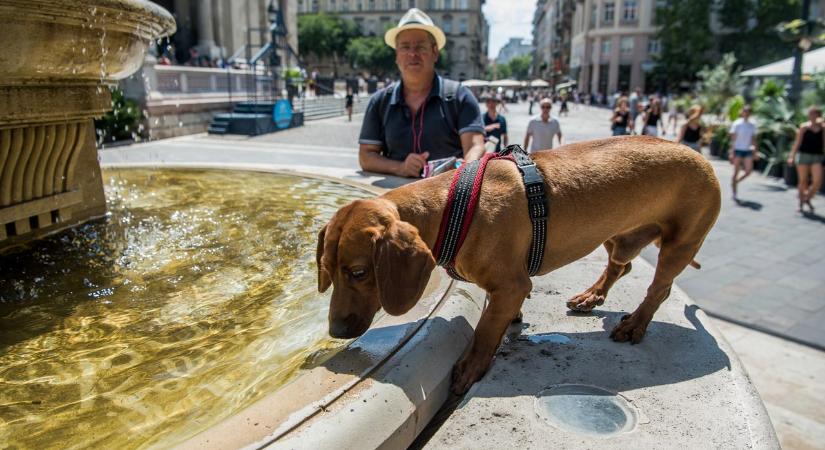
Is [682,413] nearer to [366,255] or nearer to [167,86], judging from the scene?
[366,255]

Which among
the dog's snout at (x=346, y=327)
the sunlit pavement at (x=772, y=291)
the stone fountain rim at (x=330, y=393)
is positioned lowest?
the sunlit pavement at (x=772, y=291)

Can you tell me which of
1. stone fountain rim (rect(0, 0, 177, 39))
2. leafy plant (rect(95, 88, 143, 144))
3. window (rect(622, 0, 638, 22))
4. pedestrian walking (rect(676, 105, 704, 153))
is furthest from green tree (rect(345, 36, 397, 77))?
stone fountain rim (rect(0, 0, 177, 39))

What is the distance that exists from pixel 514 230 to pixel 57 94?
3283 millimetres

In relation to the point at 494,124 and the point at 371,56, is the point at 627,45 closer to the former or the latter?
the point at 371,56

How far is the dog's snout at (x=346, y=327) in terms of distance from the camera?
2.21 m

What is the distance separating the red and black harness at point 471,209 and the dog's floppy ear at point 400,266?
12.3 inches

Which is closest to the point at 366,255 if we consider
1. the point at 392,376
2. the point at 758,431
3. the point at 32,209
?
the point at 392,376

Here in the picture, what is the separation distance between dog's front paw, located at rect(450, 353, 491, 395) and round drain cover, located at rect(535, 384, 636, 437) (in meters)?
0.27

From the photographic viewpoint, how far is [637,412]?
2182 mm

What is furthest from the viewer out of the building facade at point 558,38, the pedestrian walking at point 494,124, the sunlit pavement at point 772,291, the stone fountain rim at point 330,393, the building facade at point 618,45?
the building facade at point 558,38

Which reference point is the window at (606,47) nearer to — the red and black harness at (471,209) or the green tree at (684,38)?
the green tree at (684,38)

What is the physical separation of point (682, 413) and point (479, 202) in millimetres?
1160

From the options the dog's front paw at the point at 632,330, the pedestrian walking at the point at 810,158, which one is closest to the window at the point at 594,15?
the pedestrian walking at the point at 810,158

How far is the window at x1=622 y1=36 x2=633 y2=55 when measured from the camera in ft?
210
